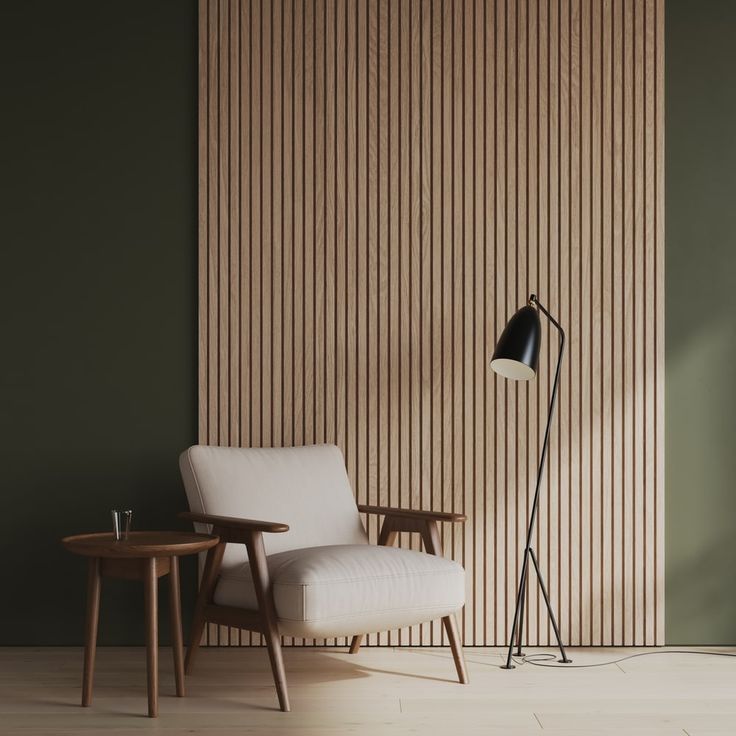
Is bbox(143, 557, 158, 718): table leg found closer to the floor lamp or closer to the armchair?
the armchair

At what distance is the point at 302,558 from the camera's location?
3402 mm

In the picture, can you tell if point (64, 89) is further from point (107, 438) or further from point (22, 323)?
point (107, 438)

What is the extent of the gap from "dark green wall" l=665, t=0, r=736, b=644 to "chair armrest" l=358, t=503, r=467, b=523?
124 cm

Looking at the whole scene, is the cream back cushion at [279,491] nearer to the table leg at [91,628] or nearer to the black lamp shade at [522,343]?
the table leg at [91,628]

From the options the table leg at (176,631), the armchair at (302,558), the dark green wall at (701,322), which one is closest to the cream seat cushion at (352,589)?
the armchair at (302,558)

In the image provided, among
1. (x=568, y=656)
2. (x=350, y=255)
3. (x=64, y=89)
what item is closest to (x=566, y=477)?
(x=568, y=656)

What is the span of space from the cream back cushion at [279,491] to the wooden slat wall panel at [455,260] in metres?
0.28

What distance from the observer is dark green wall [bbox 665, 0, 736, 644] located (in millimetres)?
4316

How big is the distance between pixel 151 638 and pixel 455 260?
2.20m

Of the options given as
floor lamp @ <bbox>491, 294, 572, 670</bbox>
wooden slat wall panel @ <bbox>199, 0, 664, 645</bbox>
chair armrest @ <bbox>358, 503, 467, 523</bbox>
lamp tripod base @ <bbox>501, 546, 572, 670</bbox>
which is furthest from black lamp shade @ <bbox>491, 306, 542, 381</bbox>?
lamp tripod base @ <bbox>501, 546, 572, 670</bbox>

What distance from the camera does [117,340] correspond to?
4.32m

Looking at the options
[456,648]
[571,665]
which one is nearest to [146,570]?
[456,648]

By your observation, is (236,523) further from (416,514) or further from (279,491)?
(416,514)

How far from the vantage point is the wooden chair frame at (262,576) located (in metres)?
3.34
